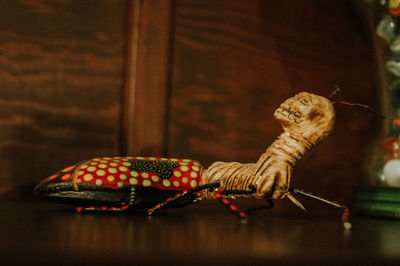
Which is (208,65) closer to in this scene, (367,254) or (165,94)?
(165,94)

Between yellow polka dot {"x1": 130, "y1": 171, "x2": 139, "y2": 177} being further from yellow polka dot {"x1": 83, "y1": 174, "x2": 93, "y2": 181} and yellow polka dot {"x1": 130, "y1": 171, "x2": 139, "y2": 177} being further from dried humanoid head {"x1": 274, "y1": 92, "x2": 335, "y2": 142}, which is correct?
dried humanoid head {"x1": 274, "y1": 92, "x2": 335, "y2": 142}

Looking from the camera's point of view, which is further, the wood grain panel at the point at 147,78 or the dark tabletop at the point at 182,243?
the wood grain panel at the point at 147,78

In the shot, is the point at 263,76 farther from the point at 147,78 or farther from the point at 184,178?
the point at 184,178

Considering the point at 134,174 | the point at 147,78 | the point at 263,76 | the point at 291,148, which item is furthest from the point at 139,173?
the point at 263,76

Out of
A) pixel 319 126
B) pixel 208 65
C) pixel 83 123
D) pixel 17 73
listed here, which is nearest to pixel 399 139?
pixel 319 126

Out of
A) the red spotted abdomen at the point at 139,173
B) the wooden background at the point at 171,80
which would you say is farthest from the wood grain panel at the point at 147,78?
the red spotted abdomen at the point at 139,173

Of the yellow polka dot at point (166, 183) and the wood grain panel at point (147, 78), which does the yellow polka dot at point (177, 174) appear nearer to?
the yellow polka dot at point (166, 183)
